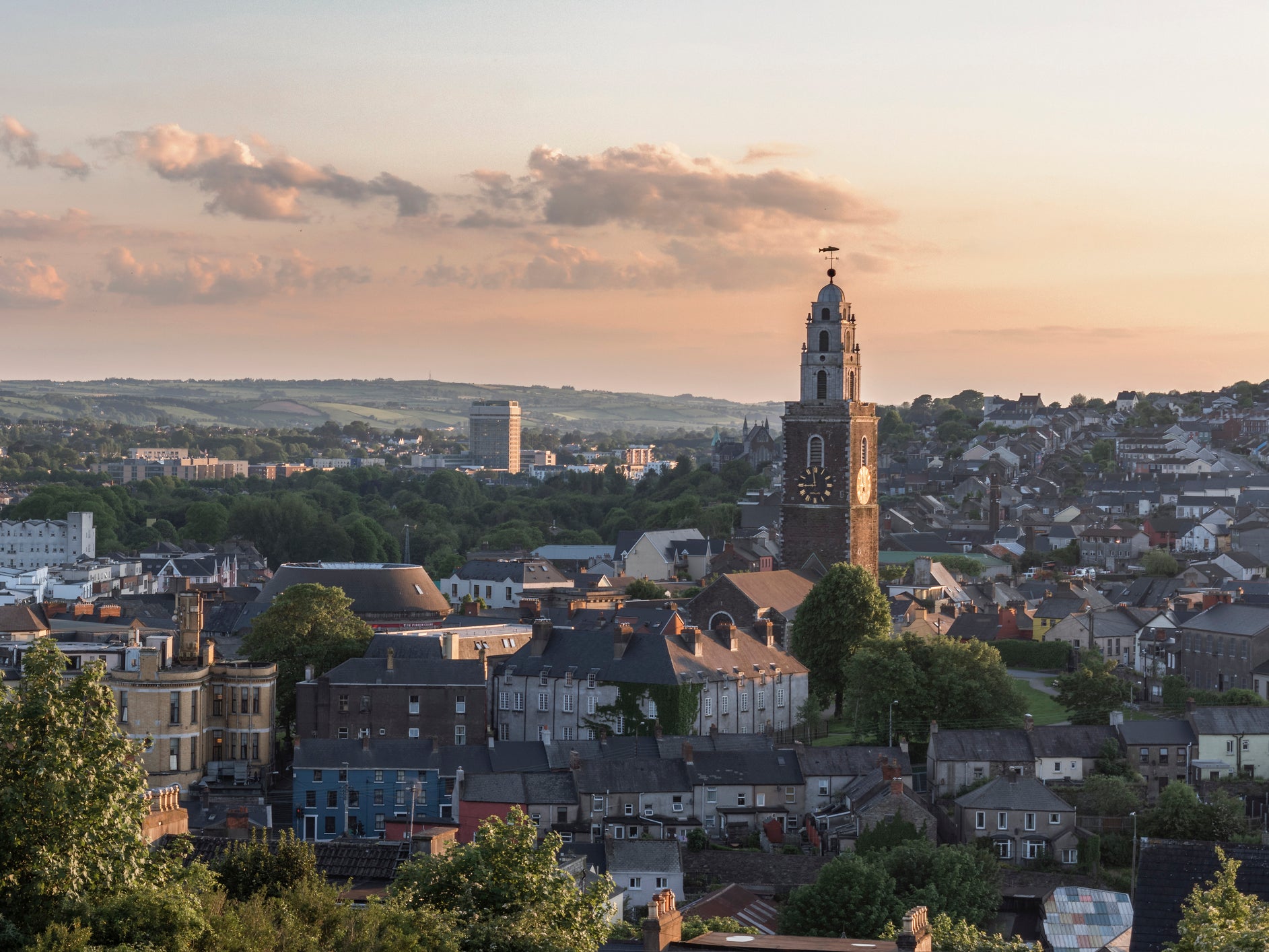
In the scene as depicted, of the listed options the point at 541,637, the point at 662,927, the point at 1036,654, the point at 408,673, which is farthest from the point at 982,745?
the point at 662,927

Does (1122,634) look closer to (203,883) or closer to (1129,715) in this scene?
(1129,715)

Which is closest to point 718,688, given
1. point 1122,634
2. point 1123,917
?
point 1123,917

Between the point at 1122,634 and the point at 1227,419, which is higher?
the point at 1227,419

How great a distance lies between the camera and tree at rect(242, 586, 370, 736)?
65750mm

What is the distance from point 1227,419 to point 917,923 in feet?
502

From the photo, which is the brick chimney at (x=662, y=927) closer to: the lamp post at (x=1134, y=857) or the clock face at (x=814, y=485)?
the lamp post at (x=1134, y=857)

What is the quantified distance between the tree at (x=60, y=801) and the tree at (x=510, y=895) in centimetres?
577

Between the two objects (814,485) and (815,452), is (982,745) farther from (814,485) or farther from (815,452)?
(815,452)

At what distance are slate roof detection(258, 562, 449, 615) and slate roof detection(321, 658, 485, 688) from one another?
2335cm

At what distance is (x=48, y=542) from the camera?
151000 millimetres

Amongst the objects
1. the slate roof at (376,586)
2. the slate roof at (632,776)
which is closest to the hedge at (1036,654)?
the slate roof at (376,586)

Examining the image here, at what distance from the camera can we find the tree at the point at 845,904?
42.9 m

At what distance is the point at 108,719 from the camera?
21344mm

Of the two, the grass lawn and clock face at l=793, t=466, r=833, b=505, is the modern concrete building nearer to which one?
clock face at l=793, t=466, r=833, b=505
